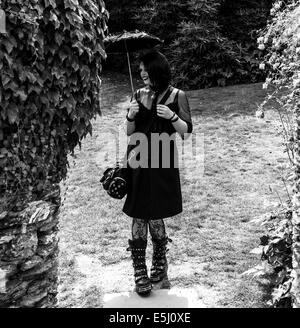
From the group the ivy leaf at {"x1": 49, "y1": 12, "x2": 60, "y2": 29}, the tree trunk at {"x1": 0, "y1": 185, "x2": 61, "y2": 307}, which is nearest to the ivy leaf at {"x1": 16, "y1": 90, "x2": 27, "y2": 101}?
the ivy leaf at {"x1": 49, "y1": 12, "x2": 60, "y2": 29}

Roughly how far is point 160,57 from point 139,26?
9953 millimetres

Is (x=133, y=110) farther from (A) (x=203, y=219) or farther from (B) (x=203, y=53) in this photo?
(B) (x=203, y=53)

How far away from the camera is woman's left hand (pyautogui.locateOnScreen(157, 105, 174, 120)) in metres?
3.44

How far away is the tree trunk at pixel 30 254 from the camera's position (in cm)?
313

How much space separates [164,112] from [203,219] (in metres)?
2.25

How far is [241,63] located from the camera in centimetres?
1150

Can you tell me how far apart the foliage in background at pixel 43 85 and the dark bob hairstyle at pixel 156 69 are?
40cm

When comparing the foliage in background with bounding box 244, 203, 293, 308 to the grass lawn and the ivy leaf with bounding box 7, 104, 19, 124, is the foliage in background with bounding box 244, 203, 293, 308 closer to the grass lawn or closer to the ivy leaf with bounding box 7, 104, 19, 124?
the grass lawn

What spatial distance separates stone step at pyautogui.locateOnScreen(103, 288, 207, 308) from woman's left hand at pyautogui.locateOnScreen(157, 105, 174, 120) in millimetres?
1584

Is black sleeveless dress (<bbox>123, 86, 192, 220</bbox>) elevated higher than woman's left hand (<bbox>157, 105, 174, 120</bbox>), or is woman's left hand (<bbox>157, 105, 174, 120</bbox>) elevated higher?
woman's left hand (<bbox>157, 105, 174, 120</bbox>)

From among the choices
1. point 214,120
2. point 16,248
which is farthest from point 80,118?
point 214,120

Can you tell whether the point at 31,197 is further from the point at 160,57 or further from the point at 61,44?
the point at 160,57

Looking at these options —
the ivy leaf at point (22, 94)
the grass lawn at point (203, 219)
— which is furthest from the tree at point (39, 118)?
the grass lawn at point (203, 219)

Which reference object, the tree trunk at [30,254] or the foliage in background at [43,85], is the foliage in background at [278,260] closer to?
the tree trunk at [30,254]
